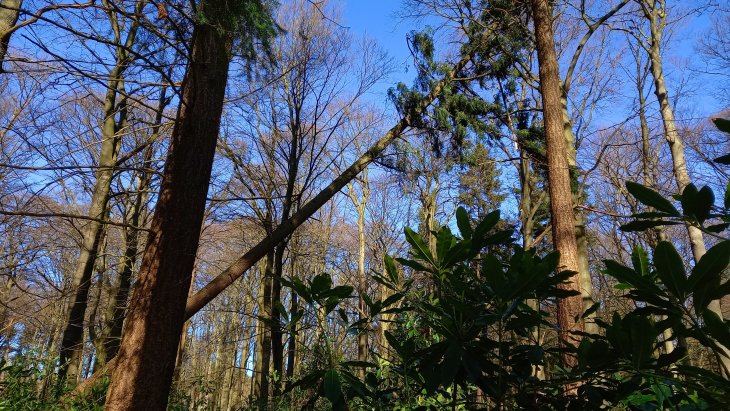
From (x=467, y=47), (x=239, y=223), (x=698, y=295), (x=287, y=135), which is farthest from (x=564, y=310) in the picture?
(x=239, y=223)

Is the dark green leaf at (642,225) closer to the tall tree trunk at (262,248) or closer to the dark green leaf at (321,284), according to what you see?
the dark green leaf at (321,284)

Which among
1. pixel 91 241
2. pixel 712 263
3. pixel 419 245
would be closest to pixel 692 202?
pixel 712 263

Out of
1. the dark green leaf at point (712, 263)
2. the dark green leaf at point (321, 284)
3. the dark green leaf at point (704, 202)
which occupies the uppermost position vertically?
the dark green leaf at point (704, 202)

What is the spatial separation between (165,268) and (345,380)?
1975 millimetres

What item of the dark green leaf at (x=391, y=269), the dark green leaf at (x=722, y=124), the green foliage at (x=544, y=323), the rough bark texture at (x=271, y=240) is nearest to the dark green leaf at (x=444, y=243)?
the green foliage at (x=544, y=323)

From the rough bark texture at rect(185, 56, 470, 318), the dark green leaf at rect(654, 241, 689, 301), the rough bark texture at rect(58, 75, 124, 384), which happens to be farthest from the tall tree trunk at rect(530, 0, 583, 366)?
the rough bark texture at rect(58, 75, 124, 384)

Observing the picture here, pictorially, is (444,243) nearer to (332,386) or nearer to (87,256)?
(332,386)

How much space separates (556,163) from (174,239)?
426cm

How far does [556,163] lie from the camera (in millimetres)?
5336

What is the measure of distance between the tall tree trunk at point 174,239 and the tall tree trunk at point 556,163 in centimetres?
365

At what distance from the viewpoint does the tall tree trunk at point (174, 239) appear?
2.72m

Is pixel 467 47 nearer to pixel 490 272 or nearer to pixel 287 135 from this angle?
pixel 287 135

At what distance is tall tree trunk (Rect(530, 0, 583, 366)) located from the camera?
15.8ft

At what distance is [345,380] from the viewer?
4.32 feet
